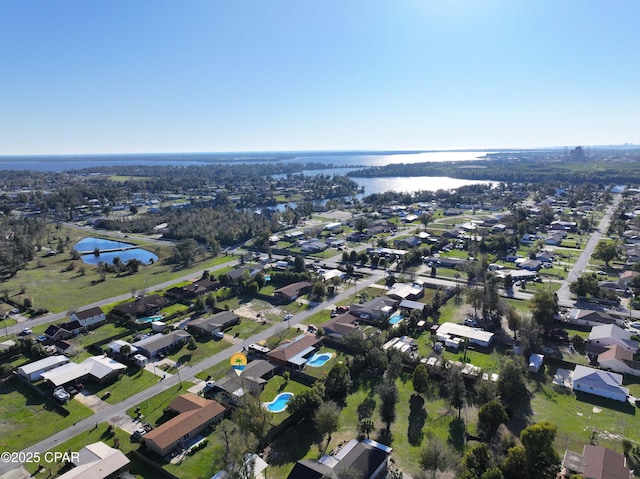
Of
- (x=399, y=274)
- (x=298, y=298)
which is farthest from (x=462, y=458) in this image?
(x=399, y=274)

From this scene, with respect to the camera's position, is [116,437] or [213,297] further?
[213,297]

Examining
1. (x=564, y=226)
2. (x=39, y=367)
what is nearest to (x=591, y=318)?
(x=39, y=367)

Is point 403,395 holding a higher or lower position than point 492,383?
lower

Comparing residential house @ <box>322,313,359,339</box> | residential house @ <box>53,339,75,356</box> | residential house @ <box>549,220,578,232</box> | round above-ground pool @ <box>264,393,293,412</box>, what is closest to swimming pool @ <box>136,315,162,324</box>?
residential house @ <box>53,339,75,356</box>

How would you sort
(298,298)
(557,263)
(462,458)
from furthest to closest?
(557,263)
(298,298)
(462,458)

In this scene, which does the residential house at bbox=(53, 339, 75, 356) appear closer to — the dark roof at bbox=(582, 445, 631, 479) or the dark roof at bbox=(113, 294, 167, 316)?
the dark roof at bbox=(113, 294, 167, 316)

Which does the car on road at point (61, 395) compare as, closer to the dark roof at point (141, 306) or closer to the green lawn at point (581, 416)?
the dark roof at point (141, 306)

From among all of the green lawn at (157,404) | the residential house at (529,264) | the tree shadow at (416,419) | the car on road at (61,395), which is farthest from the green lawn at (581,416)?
the car on road at (61,395)

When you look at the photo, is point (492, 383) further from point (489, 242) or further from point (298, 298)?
point (489, 242)
